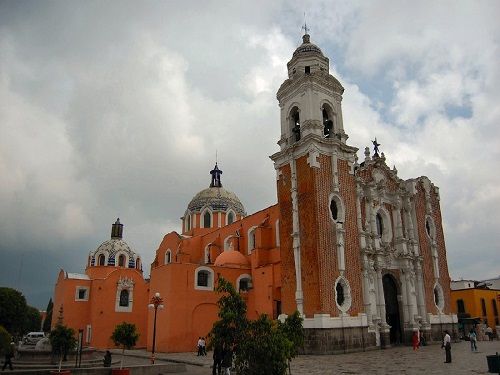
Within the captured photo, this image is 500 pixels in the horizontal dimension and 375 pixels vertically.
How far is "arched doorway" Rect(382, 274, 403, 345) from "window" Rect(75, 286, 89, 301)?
22904 mm

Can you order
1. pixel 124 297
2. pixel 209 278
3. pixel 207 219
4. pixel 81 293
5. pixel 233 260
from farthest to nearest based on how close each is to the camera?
pixel 207 219 → pixel 81 293 → pixel 124 297 → pixel 233 260 → pixel 209 278

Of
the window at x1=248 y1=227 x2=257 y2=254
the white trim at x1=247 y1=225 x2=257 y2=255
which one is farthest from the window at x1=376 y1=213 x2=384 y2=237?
the window at x1=248 y1=227 x2=257 y2=254

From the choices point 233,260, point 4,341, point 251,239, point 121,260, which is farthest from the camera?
point 121,260

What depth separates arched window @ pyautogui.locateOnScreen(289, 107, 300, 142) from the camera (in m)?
25.6

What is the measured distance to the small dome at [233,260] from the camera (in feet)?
91.4

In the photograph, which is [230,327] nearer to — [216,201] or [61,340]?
[61,340]

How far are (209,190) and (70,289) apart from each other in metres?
14.2

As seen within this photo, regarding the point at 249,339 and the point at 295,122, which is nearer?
the point at 249,339

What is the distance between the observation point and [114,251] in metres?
41.2

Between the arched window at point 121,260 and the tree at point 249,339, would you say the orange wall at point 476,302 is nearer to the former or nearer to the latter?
the arched window at point 121,260

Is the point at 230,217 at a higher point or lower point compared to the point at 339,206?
higher

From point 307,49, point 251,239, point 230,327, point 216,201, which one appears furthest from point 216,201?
point 230,327

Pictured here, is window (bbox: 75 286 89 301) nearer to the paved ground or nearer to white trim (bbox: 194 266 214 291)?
white trim (bbox: 194 266 214 291)

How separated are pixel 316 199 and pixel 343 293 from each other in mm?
4897
